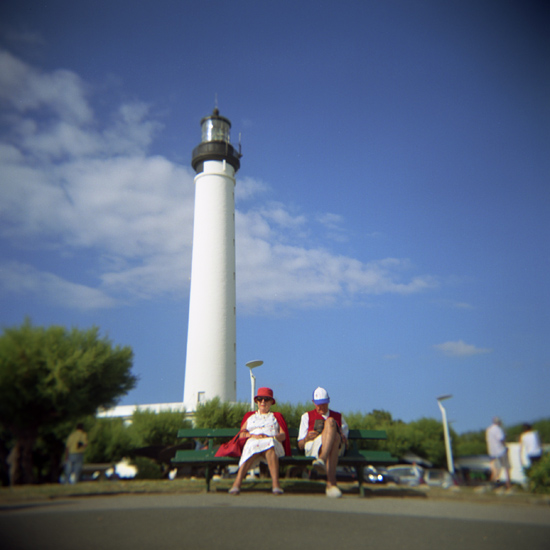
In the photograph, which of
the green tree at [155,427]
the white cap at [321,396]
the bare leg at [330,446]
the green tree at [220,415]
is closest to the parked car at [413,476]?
the bare leg at [330,446]

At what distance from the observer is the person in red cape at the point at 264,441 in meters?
4.62

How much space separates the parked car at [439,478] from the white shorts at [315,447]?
7.45 ft

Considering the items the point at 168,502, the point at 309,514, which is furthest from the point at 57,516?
the point at 309,514

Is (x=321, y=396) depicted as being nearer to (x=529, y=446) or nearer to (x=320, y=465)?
(x=320, y=465)

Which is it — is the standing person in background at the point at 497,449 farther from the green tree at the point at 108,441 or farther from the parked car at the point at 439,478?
the green tree at the point at 108,441

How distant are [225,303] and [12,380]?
2048cm

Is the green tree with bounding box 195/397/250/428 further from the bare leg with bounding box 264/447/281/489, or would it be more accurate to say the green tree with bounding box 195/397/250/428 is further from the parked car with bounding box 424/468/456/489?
the parked car with bounding box 424/468/456/489

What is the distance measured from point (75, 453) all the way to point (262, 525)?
1.43 m

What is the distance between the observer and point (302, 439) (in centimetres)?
475

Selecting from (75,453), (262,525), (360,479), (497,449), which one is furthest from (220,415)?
(497,449)

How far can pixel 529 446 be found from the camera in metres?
2.32

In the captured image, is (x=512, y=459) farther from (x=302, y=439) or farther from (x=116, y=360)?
(x=302, y=439)

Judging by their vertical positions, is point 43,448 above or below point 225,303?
below

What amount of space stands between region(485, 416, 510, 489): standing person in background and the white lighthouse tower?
1795 centimetres
